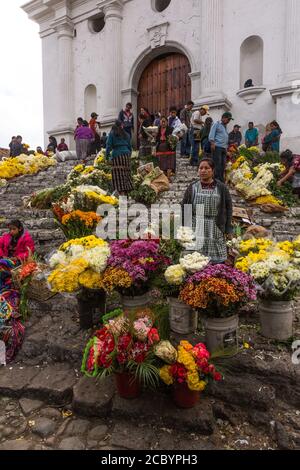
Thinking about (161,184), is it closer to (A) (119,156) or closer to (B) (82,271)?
(A) (119,156)

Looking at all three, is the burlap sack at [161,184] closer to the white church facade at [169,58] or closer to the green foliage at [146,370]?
the white church facade at [169,58]

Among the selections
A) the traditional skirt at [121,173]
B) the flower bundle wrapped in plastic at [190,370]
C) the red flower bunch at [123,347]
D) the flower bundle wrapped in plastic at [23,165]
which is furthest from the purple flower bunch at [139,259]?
the flower bundle wrapped in plastic at [23,165]

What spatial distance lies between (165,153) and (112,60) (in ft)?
26.4

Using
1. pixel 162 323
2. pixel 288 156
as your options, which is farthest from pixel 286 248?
pixel 288 156

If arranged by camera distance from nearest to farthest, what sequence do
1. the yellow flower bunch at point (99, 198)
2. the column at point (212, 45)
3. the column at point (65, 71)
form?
the yellow flower bunch at point (99, 198)
the column at point (212, 45)
the column at point (65, 71)

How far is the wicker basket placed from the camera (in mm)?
4258

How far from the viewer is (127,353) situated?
2564 mm

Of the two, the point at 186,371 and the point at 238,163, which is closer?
the point at 186,371

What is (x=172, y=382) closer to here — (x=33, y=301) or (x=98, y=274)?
(x=98, y=274)

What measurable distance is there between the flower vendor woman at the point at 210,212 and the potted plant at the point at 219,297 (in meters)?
0.76

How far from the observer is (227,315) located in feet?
9.61

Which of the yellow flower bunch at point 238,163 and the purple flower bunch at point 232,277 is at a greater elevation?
the yellow flower bunch at point 238,163

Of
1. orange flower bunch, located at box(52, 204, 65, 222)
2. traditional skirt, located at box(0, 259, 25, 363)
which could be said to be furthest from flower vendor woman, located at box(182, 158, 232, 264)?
orange flower bunch, located at box(52, 204, 65, 222)

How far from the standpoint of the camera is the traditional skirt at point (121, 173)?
23.3ft
